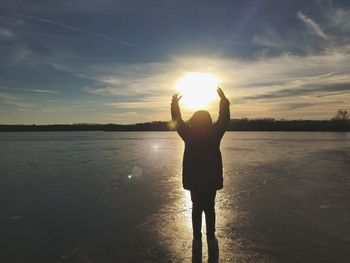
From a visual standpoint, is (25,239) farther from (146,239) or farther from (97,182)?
(97,182)

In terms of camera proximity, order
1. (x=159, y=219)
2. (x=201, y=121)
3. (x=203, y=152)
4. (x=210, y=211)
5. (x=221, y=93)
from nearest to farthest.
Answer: (x=201, y=121), (x=203, y=152), (x=221, y=93), (x=210, y=211), (x=159, y=219)

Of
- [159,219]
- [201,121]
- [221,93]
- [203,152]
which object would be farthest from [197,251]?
[221,93]

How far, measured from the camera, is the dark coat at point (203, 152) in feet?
15.4

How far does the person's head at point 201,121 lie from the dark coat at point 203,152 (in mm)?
74

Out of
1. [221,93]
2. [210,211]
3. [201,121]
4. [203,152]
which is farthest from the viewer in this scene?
[210,211]

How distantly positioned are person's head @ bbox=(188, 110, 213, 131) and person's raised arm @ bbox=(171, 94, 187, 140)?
0.43ft

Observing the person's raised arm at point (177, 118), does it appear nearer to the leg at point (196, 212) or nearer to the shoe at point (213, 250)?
the leg at point (196, 212)

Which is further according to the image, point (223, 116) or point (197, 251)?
point (197, 251)

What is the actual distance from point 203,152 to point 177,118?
0.56 metres

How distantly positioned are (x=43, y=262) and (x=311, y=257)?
11.5 ft

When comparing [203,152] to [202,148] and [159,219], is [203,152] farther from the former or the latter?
[159,219]

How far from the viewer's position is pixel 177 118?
4.77 metres

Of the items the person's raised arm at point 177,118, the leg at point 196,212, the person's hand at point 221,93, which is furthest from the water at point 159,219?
the person's hand at point 221,93

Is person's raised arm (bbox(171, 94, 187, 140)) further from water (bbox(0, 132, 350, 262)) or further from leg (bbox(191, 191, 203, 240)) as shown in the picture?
water (bbox(0, 132, 350, 262))
